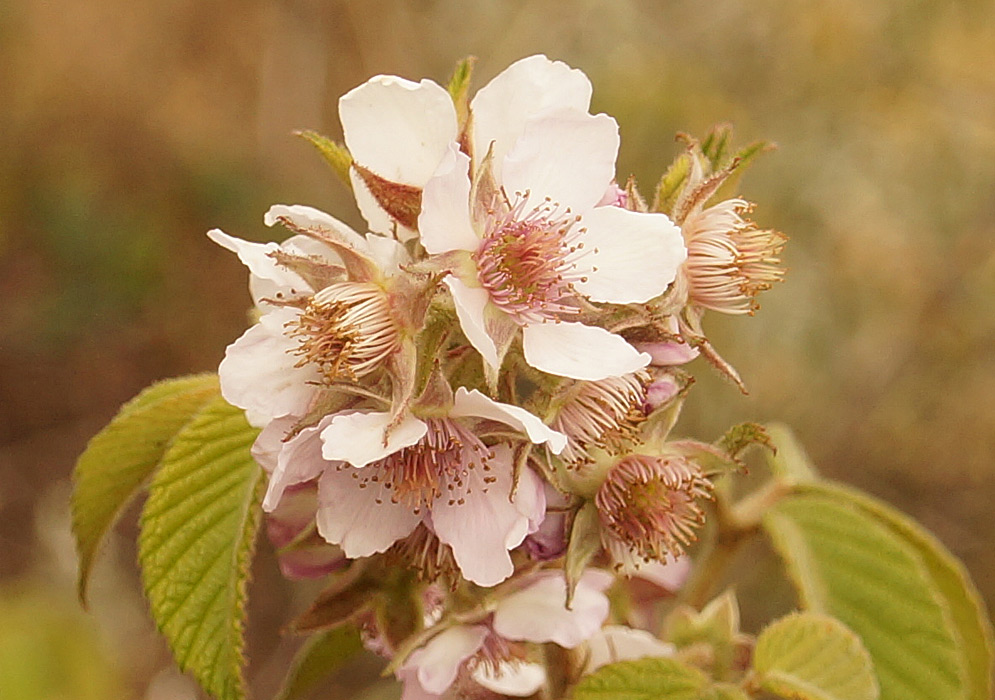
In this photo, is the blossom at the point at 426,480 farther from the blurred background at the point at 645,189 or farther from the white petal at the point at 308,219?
the blurred background at the point at 645,189

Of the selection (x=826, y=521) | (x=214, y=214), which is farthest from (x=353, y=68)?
(x=826, y=521)

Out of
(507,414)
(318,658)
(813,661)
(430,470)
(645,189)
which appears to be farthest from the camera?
(645,189)

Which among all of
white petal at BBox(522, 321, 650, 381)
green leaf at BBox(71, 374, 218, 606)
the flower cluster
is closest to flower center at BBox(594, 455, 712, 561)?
the flower cluster

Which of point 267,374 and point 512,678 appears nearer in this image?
point 267,374

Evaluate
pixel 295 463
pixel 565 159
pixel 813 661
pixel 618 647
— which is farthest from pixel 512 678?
pixel 565 159

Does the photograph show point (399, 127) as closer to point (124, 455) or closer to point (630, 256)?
point (630, 256)

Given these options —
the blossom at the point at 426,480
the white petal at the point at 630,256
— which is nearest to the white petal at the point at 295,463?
the blossom at the point at 426,480

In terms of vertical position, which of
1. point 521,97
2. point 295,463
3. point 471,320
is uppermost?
point 521,97
